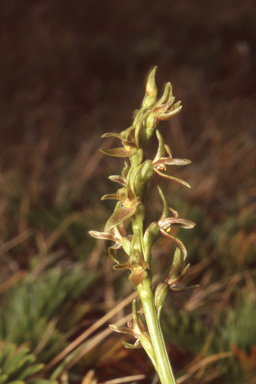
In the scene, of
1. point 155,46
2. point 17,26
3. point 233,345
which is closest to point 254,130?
point 155,46

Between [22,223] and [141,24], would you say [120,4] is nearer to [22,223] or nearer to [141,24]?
[141,24]

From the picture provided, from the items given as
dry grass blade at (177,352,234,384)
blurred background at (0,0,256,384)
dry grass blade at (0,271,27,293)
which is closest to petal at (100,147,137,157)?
blurred background at (0,0,256,384)

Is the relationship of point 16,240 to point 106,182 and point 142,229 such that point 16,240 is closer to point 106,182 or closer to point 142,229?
point 106,182

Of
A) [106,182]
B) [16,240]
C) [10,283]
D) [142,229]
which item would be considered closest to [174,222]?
[142,229]

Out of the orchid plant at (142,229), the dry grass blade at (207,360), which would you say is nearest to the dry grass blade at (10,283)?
the dry grass blade at (207,360)

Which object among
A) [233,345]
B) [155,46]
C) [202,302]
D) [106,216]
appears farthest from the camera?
[155,46]

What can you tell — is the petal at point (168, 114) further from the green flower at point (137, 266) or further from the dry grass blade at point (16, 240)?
the dry grass blade at point (16, 240)

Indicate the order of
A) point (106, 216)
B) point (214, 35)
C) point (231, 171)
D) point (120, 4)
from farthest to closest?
1. point (120, 4)
2. point (214, 35)
3. point (231, 171)
4. point (106, 216)
